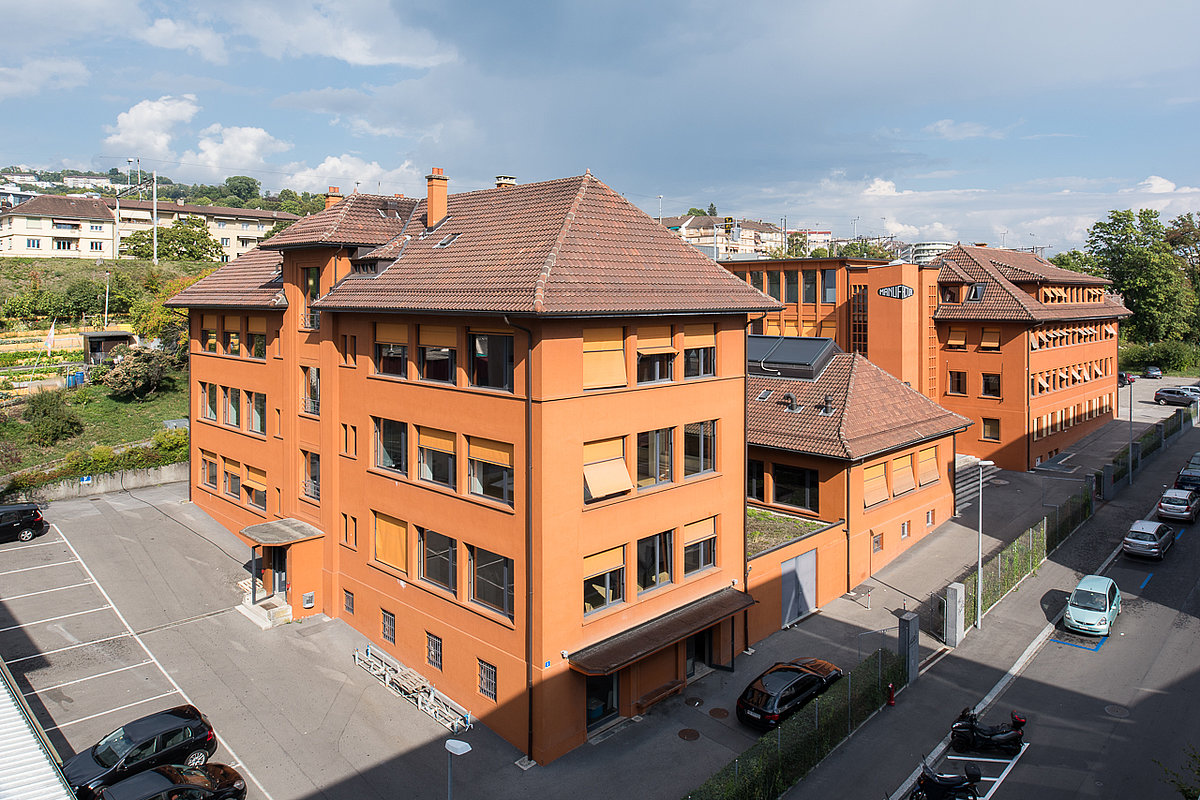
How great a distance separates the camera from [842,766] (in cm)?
2011

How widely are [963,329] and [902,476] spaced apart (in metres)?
20.2

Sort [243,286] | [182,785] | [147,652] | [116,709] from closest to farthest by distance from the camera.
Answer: [182,785]
[116,709]
[147,652]
[243,286]

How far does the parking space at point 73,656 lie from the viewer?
22.0 m

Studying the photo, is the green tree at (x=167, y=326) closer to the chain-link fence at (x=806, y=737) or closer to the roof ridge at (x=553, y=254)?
the roof ridge at (x=553, y=254)

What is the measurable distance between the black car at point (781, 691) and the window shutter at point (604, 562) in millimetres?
5146

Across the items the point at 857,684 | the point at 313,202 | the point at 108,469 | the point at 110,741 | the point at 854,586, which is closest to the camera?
the point at 110,741

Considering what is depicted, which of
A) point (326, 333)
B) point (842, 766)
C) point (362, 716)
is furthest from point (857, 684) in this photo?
point (326, 333)

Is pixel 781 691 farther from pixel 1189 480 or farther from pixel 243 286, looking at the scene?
pixel 1189 480

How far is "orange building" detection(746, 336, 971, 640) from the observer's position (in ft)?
94.5

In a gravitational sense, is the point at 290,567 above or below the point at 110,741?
above

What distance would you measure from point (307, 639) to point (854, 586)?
2078 cm

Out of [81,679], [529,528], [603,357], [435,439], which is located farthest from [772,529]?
[81,679]

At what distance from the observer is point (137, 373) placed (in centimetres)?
5388

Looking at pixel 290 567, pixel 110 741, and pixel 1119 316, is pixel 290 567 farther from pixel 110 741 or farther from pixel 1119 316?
pixel 1119 316
